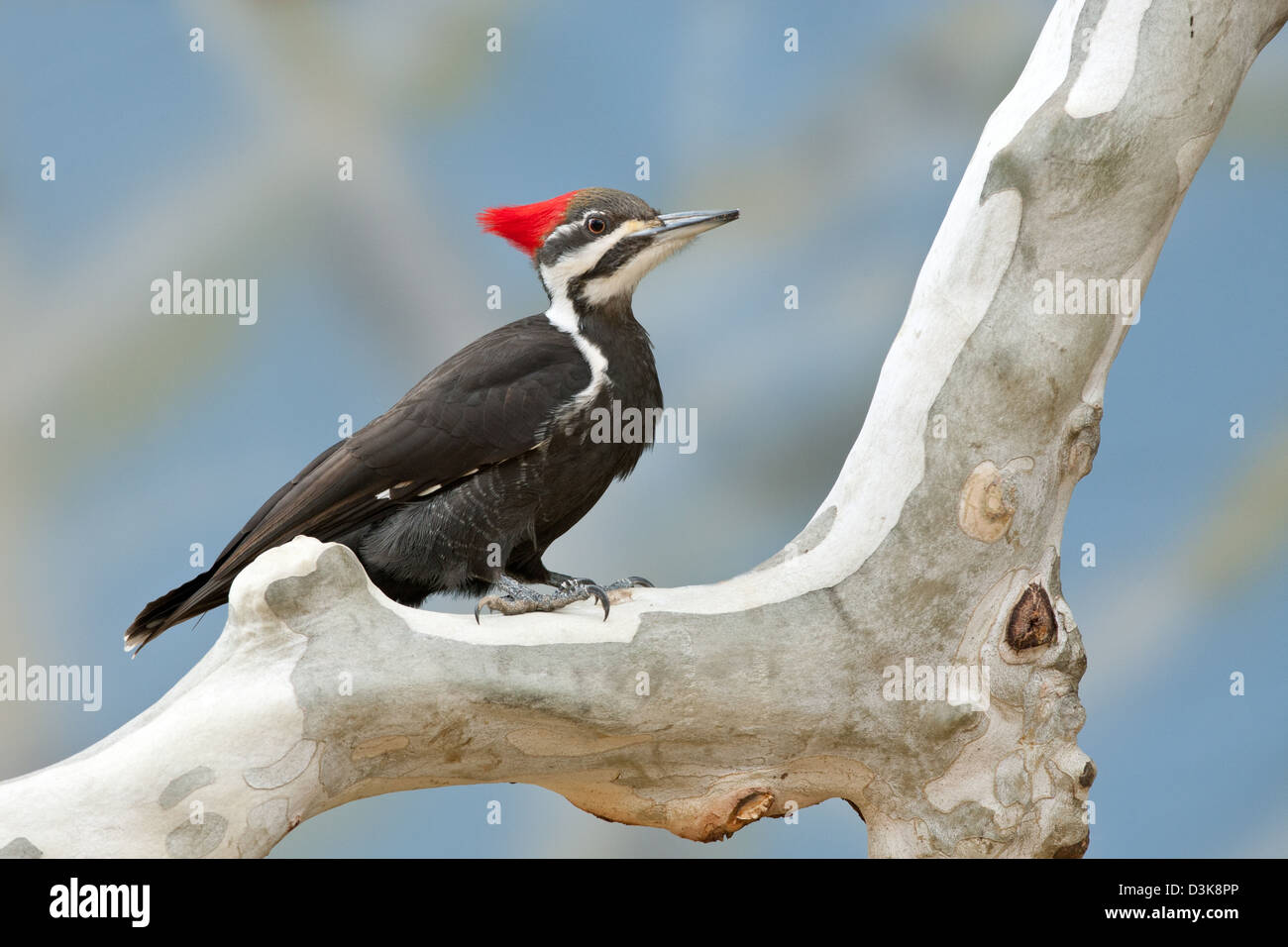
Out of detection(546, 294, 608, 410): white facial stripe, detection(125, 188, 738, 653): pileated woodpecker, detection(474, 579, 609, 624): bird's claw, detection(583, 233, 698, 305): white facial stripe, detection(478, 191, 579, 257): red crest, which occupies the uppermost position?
detection(478, 191, 579, 257): red crest

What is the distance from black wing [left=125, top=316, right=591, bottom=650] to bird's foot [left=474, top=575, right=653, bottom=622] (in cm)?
28

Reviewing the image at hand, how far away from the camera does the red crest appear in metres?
3.12

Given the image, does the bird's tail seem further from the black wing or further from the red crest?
the red crest

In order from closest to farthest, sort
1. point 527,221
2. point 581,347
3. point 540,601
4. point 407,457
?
point 540,601
point 407,457
point 581,347
point 527,221

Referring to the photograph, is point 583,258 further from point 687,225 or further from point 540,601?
point 540,601

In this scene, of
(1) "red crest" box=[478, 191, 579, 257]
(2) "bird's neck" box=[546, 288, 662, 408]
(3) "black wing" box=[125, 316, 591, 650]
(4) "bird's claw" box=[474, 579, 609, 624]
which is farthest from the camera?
(1) "red crest" box=[478, 191, 579, 257]

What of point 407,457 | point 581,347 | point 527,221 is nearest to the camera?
point 407,457

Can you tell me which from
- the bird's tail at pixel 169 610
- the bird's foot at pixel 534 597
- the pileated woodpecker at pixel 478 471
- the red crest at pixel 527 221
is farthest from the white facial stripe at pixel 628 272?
the bird's tail at pixel 169 610

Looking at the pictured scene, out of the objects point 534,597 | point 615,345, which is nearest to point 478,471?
point 534,597

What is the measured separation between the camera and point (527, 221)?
3146 mm

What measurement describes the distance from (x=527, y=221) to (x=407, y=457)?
2.20 feet

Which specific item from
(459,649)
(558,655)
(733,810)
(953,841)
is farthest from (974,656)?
(459,649)

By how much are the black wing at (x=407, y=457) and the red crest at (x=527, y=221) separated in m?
0.36

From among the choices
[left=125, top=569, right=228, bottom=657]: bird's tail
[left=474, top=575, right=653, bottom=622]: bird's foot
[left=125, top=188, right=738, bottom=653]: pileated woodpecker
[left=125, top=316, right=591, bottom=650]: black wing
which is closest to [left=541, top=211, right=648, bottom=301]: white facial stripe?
[left=125, top=188, right=738, bottom=653]: pileated woodpecker
